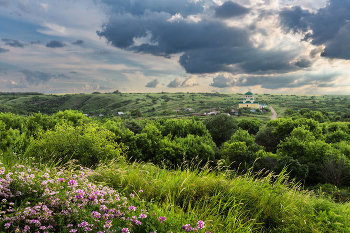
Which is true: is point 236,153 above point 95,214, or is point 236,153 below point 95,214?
below

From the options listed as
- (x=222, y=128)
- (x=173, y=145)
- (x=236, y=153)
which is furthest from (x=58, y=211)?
(x=222, y=128)

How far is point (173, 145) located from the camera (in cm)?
3091

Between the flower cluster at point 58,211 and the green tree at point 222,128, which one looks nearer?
the flower cluster at point 58,211

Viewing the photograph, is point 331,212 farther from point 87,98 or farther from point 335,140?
point 87,98

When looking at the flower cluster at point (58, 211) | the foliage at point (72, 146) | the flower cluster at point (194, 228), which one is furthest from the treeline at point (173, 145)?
the flower cluster at point (194, 228)

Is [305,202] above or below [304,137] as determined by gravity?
above

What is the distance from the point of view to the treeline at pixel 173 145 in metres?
13.4

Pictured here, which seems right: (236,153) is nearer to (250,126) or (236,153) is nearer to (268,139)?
(268,139)

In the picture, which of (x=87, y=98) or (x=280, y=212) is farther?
(x=87, y=98)

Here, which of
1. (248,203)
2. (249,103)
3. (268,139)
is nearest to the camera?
(248,203)

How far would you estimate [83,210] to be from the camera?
117 inches

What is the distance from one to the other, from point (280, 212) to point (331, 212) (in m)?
1.29

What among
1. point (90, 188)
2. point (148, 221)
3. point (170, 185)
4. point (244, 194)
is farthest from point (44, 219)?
point (244, 194)

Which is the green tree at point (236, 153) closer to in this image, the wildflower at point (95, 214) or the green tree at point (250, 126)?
the wildflower at point (95, 214)
